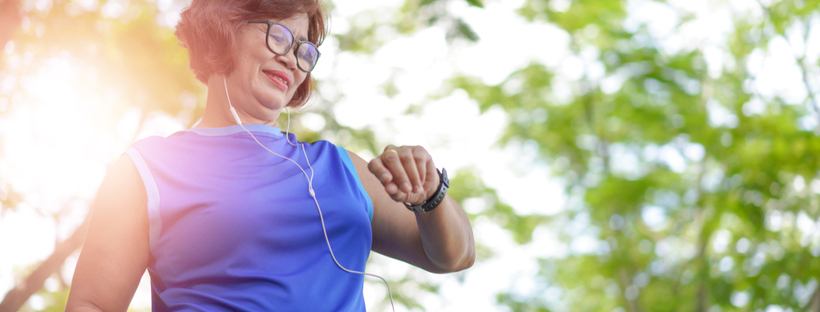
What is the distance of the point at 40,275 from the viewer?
4410 millimetres

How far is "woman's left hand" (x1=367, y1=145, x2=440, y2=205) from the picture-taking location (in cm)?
118

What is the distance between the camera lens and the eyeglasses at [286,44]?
1.50m

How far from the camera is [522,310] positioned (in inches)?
389

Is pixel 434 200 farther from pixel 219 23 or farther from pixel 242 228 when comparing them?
pixel 219 23

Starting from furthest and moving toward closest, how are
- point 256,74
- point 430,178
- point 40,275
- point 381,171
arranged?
point 40,275 < point 256,74 < point 430,178 < point 381,171

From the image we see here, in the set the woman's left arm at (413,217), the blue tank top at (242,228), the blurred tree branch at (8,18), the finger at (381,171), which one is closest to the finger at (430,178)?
the woman's left arm at (413,217)

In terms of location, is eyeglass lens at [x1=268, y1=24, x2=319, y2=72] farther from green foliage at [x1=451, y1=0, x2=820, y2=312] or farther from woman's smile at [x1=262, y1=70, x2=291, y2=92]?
green foliage at [x1=451, y1=0, x2=820, y2=312]

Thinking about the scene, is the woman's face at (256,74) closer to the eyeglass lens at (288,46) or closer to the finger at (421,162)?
the eyeglass lens at (288,46)

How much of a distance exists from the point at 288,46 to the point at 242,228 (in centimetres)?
47

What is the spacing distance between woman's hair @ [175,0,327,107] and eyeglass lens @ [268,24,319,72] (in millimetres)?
44

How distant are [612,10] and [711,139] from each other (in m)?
1.84

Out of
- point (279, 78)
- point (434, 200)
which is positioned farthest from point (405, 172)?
point (279, 78)

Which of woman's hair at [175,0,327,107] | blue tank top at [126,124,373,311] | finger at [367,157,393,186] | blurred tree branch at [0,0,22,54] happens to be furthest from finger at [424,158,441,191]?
blurred tree branch at [0,0,22,54]

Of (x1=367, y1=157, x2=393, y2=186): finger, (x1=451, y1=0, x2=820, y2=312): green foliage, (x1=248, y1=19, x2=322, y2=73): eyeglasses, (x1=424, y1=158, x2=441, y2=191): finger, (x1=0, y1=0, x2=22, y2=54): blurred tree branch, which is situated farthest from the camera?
(x1=451, y1=0, x2=820, y2=312): green foliage
